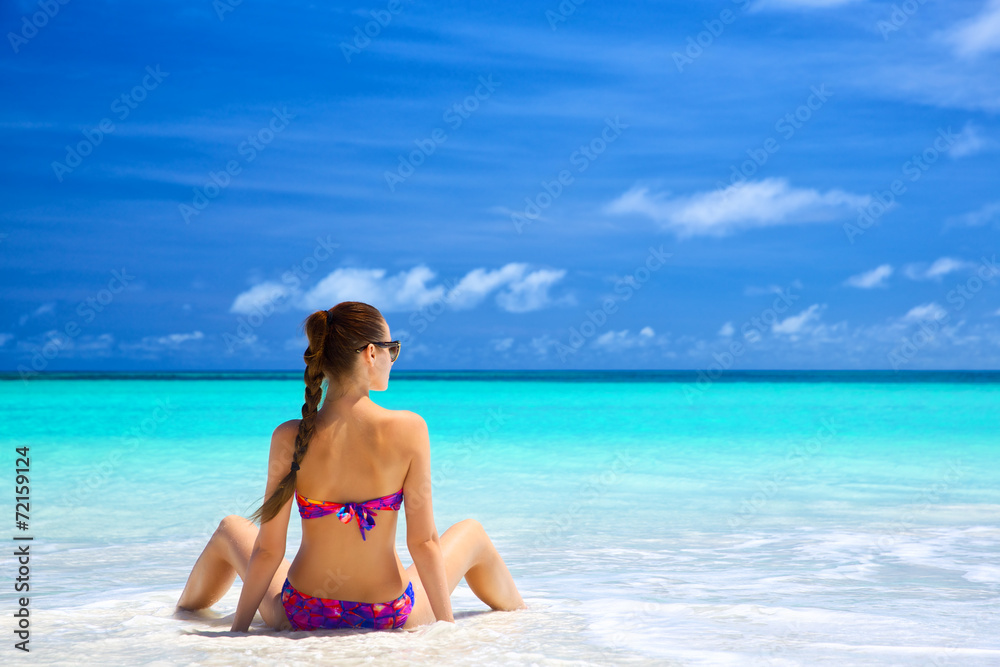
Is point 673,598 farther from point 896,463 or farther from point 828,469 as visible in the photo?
point 896,463

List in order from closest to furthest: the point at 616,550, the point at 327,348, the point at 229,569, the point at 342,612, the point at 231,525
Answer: the point at 327,348 → the point at 342,612 → the point at 231,525 → the point at 229,569 → the point at 616,550

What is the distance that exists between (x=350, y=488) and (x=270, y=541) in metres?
0.32

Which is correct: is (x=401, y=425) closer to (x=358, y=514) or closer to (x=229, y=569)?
(x=358, y=514)

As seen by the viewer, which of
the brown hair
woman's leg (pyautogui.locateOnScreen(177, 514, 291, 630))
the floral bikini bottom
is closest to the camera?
the brown hair

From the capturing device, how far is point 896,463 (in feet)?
33.9

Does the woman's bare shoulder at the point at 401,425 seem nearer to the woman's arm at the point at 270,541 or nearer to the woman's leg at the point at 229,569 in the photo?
the woman's arm at the point at 270,541

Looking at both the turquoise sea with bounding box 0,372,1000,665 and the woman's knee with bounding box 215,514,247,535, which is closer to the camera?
the turquoise sea with bounding box 0,372,1000,665

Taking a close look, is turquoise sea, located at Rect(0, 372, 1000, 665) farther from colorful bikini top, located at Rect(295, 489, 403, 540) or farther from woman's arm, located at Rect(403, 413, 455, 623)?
colorful bikini top, located at Rect(295, 489, 403, 540)

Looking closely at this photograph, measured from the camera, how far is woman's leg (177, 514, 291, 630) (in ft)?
9.88

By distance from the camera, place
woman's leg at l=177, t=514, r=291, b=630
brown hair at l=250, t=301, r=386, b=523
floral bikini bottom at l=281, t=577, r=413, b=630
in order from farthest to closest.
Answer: woman's leg at l=177, t=514, r=291, b=630 → floral bikini bottom at l=281, t=577, r=413, b=630 → brown hair at l=250, t=301, r=386, b=523

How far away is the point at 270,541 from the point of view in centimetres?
276

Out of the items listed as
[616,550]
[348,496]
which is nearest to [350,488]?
[348,496]

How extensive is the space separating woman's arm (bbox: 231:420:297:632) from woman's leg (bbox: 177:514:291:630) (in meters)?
0.09

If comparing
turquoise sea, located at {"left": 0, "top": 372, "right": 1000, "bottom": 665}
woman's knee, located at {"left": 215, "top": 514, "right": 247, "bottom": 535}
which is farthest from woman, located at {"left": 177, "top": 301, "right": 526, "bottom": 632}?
woman's knee, located at {"left": 215, "top": 514, "right": 247, "bottom": 535}
